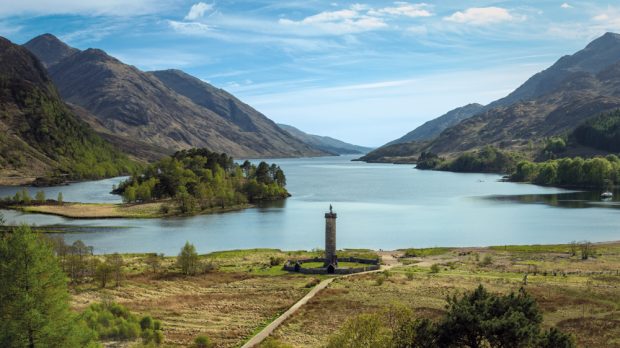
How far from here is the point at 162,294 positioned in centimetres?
6962

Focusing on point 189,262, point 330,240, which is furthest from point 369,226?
point 189,262

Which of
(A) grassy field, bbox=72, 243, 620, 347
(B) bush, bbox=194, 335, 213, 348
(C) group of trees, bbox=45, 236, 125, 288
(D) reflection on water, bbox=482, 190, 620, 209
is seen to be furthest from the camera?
(D) reflection on water, bbox=482, 190, 620, 209

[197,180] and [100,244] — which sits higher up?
[197,180]

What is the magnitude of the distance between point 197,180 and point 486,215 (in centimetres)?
9181

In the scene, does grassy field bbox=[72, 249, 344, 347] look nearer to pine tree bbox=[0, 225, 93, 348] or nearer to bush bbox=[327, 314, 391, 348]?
bush bbox=[327, 314, 391, 348]

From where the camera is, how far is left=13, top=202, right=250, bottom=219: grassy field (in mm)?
161250

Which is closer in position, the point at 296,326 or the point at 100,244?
the point at 296,326

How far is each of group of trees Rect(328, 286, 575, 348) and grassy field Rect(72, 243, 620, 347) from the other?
44.5 ft

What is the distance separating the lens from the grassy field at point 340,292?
180 feet

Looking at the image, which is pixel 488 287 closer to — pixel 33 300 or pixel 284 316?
pixel 284 316

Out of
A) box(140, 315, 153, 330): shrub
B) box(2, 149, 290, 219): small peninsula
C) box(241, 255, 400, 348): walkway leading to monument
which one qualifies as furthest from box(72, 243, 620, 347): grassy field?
box(2, 149, 290, 219): small peninsula

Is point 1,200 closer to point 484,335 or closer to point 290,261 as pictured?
point 290,261

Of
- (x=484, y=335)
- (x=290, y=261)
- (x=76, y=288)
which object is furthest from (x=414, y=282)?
(x=76, y=288)

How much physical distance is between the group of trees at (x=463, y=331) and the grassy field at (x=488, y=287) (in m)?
13.6
